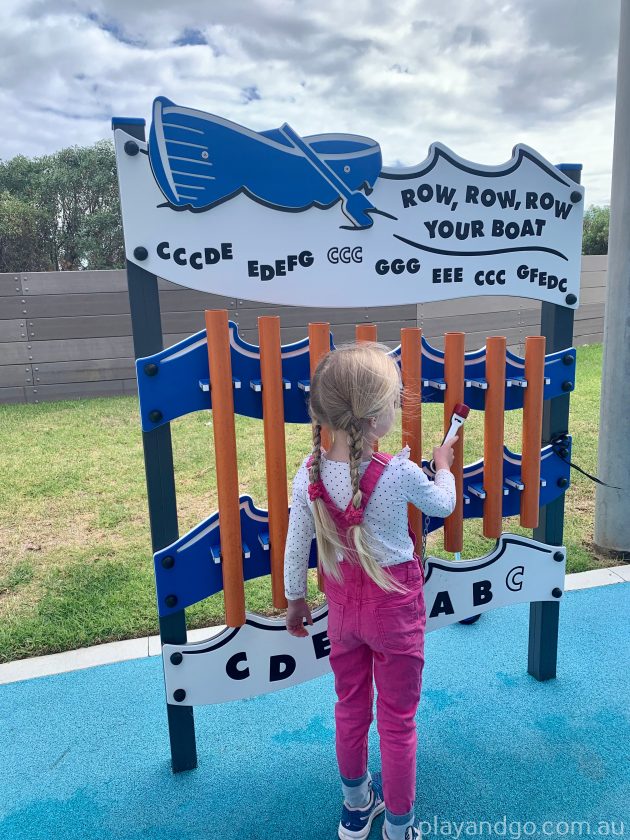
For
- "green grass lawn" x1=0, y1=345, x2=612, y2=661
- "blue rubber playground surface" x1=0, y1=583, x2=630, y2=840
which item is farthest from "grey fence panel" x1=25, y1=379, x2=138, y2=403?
"blue rubber playground surface" x1=0, y1=583, x2=630, y2=840

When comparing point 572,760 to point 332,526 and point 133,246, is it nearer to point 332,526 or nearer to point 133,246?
point 332,526

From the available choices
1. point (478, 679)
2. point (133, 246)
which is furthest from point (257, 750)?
point (133, 246)

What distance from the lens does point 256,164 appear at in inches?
70.9

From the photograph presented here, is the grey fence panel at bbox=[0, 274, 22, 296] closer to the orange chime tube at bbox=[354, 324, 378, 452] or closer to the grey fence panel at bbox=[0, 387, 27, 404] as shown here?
the grey fence panel at bbox=[0, 387, 27, 404]

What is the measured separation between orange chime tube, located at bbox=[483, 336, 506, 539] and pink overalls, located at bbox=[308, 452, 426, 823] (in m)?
0.62

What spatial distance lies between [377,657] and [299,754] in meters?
0.71

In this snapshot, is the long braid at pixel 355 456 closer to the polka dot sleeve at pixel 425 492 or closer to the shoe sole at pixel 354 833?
the polka dot sleeve at pixel 425 492

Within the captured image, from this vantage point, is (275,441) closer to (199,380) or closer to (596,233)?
(199,380)

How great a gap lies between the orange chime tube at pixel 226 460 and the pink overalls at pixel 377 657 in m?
0.33

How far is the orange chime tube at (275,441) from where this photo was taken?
1.85 meters

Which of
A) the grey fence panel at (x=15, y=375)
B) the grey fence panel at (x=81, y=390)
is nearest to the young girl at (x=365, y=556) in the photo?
the grey fence panel at (x=81, y=390)

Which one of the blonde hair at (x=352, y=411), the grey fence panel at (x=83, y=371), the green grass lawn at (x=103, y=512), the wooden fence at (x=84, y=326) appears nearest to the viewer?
the blonde hair at (x=352, y=411)

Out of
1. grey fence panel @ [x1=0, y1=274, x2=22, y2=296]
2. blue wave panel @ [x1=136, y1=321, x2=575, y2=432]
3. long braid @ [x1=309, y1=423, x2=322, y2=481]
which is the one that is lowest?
long braid @ [x1=309, y1=423, x2=322, y2=481]

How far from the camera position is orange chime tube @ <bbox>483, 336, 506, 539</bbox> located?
84.2 inches
